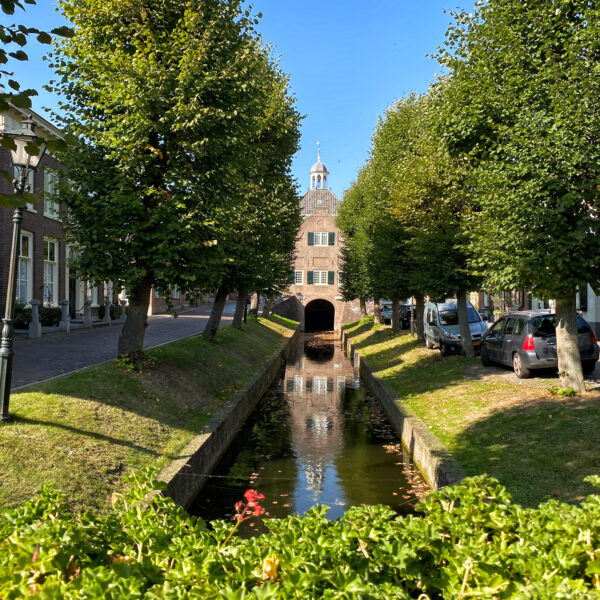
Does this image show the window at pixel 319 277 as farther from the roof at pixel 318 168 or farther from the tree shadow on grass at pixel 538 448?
the tree shadow on grass at pixel 538 448

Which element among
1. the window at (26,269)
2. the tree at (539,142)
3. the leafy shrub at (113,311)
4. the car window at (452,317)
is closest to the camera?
the tree at (539,142)

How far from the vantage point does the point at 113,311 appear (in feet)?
93.4

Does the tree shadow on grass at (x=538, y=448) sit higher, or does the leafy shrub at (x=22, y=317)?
the leafy shrub at (x=22, y=317)

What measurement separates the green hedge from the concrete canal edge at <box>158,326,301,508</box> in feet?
13.4

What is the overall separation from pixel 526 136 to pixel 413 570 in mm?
8955

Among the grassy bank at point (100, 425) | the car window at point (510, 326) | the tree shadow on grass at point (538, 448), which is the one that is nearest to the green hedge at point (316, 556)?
the grassy bank at point (100, 425)

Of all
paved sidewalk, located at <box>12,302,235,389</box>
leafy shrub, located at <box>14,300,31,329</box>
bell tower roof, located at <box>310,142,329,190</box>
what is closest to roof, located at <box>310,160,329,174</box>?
bell tower roof, located at <box>310,142,329,190</box>

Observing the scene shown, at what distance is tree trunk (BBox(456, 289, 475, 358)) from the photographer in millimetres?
17125

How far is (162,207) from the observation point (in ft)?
34.1

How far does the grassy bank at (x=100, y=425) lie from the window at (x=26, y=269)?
10765 mm

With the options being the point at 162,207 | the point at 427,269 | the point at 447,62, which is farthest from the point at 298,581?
the point at 427,269

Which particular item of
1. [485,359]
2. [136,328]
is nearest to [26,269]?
[136,328]

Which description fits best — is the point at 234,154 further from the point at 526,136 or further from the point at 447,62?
the point at 526,136

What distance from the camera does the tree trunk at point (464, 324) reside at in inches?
674
